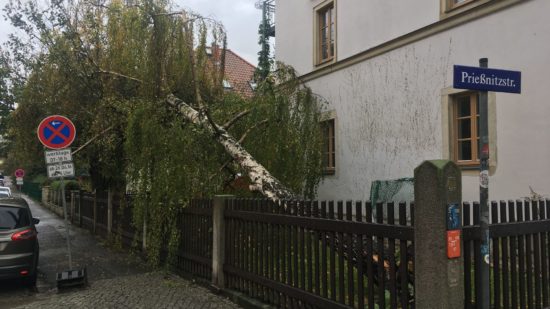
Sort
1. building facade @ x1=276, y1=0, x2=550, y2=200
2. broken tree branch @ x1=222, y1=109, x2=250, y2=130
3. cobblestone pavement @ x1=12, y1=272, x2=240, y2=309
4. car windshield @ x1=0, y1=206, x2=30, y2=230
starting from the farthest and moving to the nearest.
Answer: broken tree branch @ x1=222, y1=109, x2=250, y2=130 < car windshield @ x1=0, y1=206, x2=30, y2=230 < building facade @ x1=276, y1=0, x2=550, y2=200 < cobblestone pavement @ x1=12, y1=272, x2=240, y2=309

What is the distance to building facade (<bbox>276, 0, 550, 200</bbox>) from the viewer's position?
771 cm

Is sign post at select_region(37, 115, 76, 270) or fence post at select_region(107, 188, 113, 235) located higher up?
sign post at select_region(37, 115, 76, 270)

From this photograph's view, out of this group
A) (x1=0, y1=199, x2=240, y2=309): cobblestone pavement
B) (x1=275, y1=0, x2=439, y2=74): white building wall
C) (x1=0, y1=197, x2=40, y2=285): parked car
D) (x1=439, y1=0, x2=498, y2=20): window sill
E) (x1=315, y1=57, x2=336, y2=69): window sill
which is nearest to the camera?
(x1=0, y1=199, x2=240, y2=309): cobblestone pavement

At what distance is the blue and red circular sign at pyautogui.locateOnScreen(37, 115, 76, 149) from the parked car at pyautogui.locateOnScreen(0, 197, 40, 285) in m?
1.25

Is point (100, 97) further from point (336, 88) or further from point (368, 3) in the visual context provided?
A: point (368, 3)

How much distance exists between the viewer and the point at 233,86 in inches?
443

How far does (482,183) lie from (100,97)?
9787 millimetres

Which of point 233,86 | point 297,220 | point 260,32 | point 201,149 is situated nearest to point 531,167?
point 297,220

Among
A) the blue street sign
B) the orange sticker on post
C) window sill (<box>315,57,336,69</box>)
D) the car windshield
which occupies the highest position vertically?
window sill (<box>315,57,336,69</box>)

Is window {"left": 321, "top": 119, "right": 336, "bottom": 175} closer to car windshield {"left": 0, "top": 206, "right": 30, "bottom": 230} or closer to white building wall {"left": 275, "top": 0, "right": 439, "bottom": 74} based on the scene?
white building wall {"left": 275, "top": 0, "right": 439, "bottom": 74}

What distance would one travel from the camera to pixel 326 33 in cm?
1356

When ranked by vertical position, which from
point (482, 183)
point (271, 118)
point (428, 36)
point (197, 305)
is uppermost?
point (428, 36)

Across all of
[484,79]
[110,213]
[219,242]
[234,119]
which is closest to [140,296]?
[219,242]

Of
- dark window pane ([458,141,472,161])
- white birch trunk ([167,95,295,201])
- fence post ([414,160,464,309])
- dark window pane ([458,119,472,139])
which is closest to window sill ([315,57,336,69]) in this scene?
dark window pane ([458,119,472,139])
